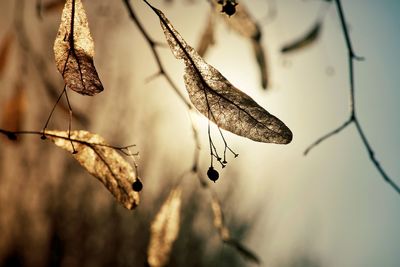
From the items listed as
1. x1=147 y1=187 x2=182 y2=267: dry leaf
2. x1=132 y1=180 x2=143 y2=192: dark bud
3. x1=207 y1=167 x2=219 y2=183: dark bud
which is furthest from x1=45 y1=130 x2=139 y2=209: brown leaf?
x1=147 y1=187 x2=182 y2=267: dry leaf

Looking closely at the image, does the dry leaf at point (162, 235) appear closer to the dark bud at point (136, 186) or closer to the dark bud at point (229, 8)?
the dark bud at point (136, 186)

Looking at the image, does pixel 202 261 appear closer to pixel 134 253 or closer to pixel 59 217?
pixel 134 253

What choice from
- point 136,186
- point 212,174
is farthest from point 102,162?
point 212,174

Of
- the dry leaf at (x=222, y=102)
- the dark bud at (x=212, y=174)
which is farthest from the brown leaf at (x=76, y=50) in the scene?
the dark bud at (x=212, y=174)

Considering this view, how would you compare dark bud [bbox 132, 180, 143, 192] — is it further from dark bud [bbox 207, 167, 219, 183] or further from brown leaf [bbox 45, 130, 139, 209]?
dark bud [bbox 207, 167, 219, 183]

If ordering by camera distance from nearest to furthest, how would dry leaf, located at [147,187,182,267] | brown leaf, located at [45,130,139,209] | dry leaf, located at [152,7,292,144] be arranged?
dry leaf, located at [152,7,292,144] → brown leaf, located at [45,130,139,209] → dry leaf, located at [147,187,182,267]
